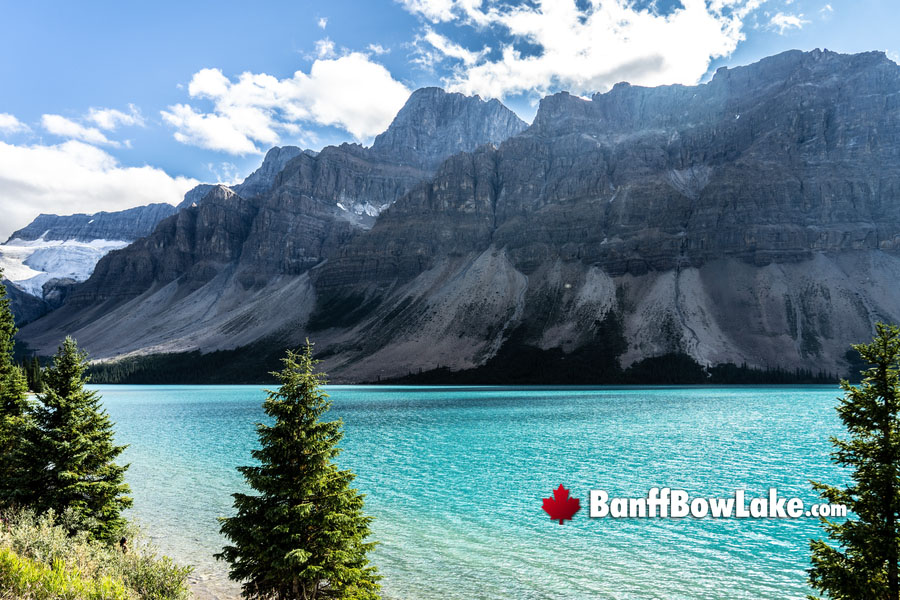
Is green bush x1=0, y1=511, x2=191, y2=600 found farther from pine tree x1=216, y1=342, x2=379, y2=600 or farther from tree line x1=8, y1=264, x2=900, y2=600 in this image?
pine tree x1=216, y1=342, x2=379, y2=600

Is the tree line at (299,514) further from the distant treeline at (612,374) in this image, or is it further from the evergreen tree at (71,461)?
the distant treeline at (612,374)

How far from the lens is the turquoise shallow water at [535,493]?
66.8 feet

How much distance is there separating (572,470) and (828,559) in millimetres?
28057

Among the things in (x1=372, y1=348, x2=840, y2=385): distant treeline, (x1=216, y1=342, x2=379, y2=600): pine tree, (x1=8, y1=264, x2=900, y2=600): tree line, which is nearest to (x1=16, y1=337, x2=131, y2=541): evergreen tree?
(x1=8, y1=264, x2=900, y2=600): tree line

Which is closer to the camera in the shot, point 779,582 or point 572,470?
point 779,582

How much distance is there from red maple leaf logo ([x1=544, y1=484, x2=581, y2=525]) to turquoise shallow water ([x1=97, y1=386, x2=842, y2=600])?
0.56m

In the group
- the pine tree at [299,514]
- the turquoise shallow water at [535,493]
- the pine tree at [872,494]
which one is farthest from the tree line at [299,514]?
the pine tree at [872,494]

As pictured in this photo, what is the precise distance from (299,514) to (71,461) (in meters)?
11.8

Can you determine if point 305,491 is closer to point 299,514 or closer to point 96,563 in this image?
point 299,514

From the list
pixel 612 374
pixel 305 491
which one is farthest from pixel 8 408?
pixel 612 374

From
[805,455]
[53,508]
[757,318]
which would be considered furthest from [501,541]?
[757,318]

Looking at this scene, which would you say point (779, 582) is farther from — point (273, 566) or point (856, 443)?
point (273, 566)

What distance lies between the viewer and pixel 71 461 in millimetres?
20125

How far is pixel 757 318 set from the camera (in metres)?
189
